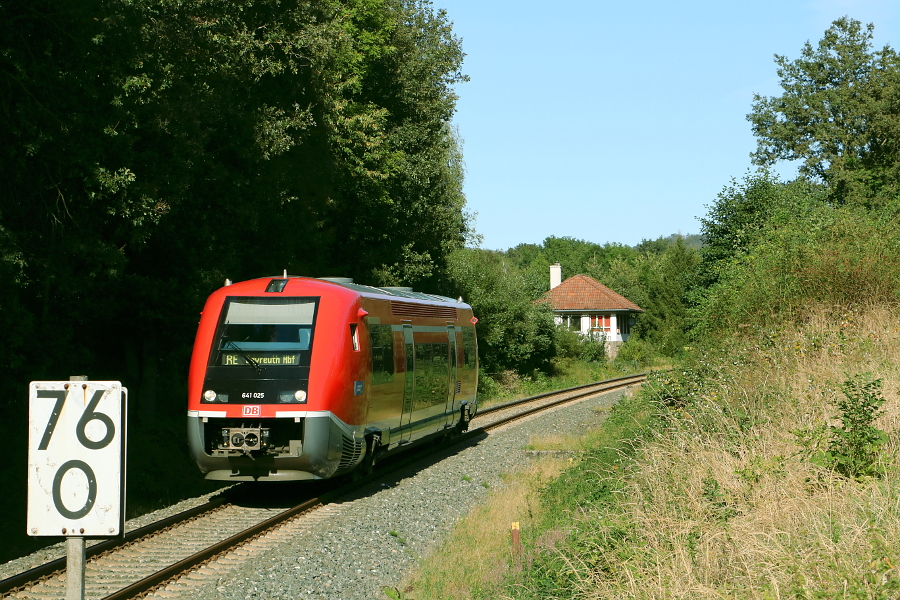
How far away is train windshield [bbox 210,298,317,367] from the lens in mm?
12180

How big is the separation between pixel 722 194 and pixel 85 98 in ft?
79.7

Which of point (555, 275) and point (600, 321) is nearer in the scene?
point (600, 321)

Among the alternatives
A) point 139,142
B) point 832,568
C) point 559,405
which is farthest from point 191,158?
point 559,405

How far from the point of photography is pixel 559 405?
3045cm

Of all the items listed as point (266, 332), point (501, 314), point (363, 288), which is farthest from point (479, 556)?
point (501, 314)

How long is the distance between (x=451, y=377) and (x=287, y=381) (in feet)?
23.5

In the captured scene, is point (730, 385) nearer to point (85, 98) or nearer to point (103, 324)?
point (85, 98)

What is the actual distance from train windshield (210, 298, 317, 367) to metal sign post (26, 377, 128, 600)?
8.65 meters

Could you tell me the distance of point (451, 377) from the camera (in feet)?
61.5

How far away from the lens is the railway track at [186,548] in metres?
8.15

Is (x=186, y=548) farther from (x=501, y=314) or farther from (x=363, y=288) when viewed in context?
(x=501, y=314)

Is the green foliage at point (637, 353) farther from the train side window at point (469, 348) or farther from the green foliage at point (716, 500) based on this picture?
the green foliage at point (716, 500)

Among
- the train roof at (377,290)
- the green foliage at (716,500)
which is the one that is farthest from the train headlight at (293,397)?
the green foliage at (716,500)

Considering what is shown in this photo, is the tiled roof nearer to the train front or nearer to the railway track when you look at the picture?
the train front
